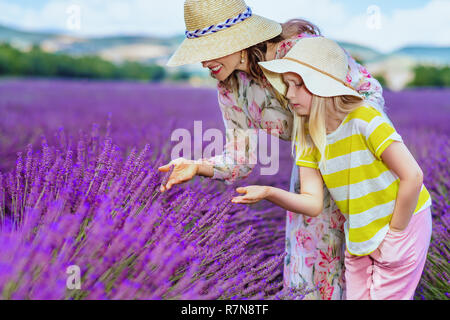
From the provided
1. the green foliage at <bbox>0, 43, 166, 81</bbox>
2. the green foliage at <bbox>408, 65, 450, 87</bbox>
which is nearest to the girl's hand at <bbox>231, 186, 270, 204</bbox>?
the green foliage at <bbox>0, 43, 166, 81</bbox>

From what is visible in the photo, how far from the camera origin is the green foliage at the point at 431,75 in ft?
89.8

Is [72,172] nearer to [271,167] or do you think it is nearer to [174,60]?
[174,60]

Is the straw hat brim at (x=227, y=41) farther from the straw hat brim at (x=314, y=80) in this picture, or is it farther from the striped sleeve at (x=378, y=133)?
the striped sleeve at (x=378, y=133)

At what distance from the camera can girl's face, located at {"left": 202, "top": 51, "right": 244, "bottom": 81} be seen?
132 cm

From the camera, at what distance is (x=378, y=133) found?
1.11 m

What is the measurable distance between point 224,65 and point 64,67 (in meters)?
32.0

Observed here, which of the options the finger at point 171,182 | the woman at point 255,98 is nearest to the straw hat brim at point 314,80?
the woman at point 255,98

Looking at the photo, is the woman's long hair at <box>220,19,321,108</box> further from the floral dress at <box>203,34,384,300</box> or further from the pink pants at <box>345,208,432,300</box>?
the pink pants at <box>345,208,432,300</box>

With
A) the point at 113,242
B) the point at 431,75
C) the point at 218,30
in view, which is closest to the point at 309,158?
the point at 218,30

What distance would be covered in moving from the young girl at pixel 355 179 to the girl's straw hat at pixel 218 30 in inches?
5.5

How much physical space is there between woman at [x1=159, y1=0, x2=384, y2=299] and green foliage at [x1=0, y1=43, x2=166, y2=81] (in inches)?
1106

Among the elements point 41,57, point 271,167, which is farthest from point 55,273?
point 41,57

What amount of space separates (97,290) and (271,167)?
1945 millimetres
